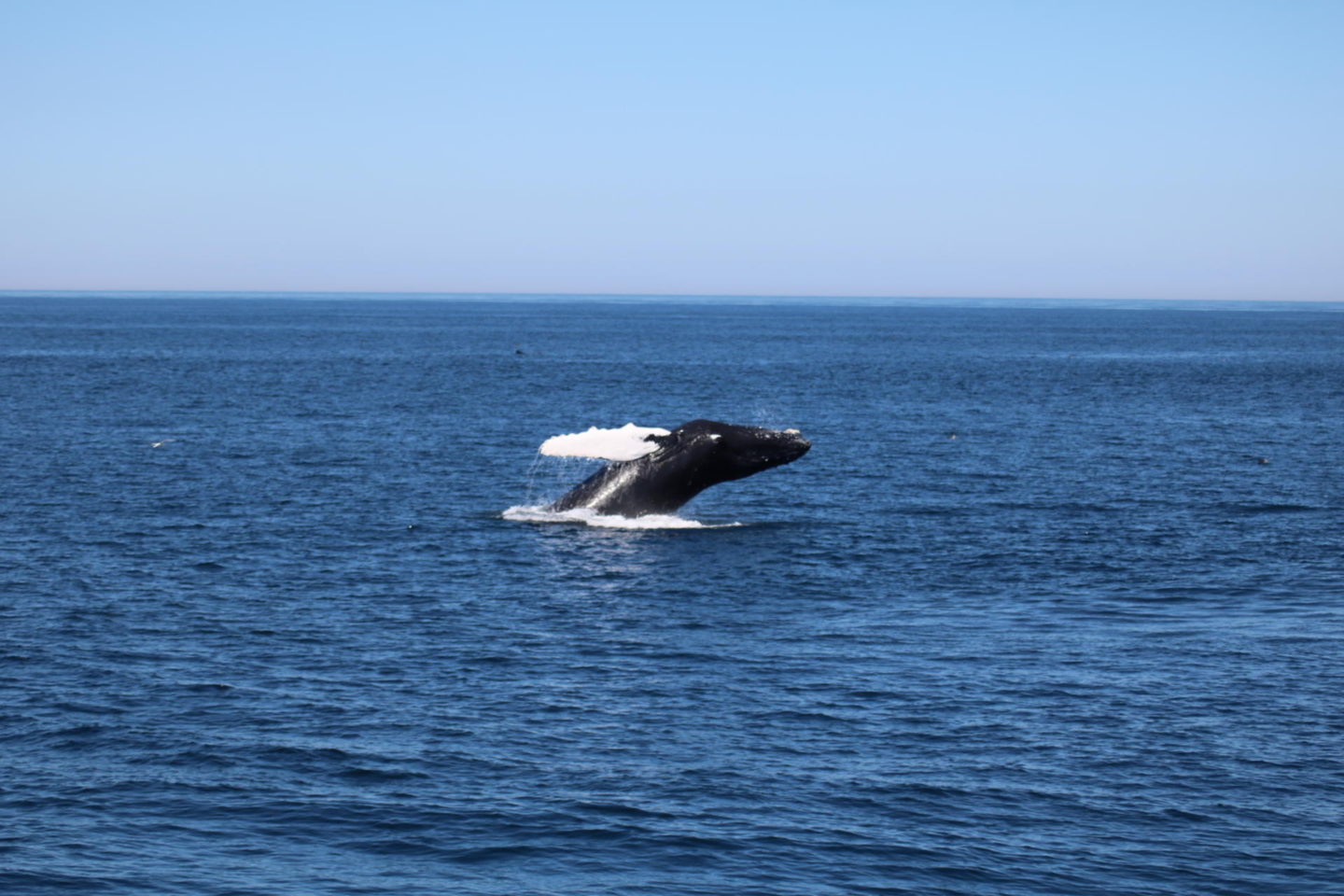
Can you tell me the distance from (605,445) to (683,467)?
426cm

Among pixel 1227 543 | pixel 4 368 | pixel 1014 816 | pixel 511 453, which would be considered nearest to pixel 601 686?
pixel 1014 816

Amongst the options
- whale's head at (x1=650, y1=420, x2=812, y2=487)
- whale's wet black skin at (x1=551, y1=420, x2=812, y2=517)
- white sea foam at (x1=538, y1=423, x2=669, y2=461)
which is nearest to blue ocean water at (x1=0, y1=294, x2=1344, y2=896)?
whale's wet black skin at (x1=551, y1=420, x2=812, y2=517)

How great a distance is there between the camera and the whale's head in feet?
124

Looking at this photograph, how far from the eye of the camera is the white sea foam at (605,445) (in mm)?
35469

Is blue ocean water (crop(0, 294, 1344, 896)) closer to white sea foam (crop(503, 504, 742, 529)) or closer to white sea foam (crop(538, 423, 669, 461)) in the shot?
white sea foam (crop(503, 504, 742, 529))

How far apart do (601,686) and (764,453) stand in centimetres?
1232

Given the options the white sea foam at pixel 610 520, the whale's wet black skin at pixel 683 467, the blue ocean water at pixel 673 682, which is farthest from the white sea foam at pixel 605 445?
the white sea foam at pixel 610 520

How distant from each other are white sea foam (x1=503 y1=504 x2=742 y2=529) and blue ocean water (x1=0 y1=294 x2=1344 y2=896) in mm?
469

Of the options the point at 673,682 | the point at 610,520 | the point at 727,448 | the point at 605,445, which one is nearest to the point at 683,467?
the point at 727,448

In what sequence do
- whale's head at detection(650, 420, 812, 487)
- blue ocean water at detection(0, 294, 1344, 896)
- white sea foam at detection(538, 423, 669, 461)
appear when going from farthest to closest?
whale's head at detection(650, 420, 812, 487) → white sea foam at detection(538, 423, 669, 461) → blue ocean water at detection(0, 294, 1344, 896)

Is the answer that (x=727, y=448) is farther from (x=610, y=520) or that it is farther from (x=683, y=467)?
(x=610, y=520)

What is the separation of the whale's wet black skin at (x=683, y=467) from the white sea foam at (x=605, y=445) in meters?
0.60

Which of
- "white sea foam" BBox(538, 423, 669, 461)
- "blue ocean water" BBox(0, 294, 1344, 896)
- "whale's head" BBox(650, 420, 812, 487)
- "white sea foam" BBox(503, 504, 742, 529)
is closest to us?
"blue ocean water" BBox(0, 294, 1344, 896)

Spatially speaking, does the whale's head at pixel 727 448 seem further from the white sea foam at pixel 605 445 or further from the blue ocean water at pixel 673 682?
the blue ocean water at pixel 673 682
